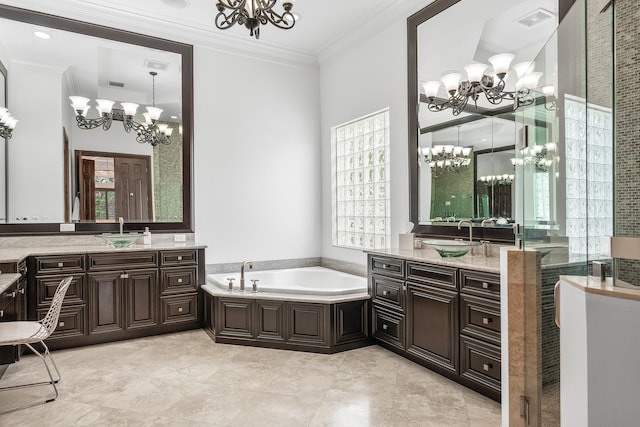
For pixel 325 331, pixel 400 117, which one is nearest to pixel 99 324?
pixel 325 331

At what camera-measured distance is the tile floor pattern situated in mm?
2328

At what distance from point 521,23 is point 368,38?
187cm

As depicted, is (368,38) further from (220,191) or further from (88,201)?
(88,201)

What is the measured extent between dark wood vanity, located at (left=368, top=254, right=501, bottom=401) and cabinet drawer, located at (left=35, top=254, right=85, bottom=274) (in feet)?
8.58

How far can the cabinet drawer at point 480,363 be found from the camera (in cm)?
245

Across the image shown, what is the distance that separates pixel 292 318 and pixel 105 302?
68.7 inches

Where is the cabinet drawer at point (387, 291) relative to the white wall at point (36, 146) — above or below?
below

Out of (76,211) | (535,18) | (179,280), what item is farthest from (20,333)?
(535,18)

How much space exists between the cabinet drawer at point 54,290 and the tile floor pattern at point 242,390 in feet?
1.45

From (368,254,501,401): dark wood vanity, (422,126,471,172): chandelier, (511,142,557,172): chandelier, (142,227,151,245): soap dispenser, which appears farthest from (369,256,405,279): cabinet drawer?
(142,227,151,245): soap dispenser

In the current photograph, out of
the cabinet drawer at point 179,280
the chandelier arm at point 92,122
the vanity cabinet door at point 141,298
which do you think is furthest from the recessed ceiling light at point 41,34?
the cabinet drawer at point 179,280

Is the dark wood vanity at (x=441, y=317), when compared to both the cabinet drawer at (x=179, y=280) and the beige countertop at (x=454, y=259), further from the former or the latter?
the cabinet drawer at (x=179, y=280)

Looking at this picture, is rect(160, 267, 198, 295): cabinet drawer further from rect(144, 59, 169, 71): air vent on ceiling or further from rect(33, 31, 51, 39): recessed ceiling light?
rect(33, 31, 51, 39): recessed ceiling light

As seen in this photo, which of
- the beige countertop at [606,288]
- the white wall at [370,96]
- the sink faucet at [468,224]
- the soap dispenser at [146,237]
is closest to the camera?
the beige countertop at [606,288]
